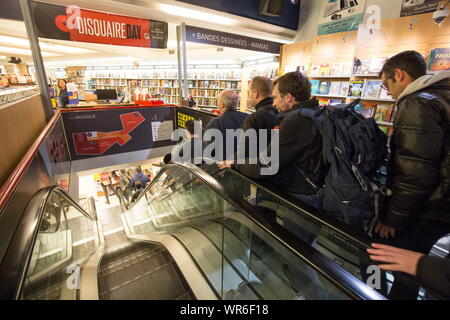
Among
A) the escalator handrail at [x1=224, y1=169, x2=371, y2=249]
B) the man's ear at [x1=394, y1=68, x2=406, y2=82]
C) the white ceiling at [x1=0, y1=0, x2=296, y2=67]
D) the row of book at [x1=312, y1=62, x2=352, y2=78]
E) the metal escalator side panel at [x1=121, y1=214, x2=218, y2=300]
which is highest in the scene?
the white ceiling at [x1=0, y1=0, x2=296, y2=67]

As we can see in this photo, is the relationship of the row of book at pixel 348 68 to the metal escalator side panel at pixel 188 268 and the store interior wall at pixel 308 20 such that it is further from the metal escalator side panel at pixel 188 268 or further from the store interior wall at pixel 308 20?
the metal escalator side panel at pixel 188 268

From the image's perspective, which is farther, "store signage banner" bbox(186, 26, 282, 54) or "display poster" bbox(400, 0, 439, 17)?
"store signage banner" bbox(186, 26, 282, 54)

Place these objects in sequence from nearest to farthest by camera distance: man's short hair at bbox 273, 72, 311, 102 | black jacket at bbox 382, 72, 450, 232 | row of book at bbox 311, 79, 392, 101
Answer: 1. black jacket at bbox 382, 72, 450, 232
2. man's short hair at bbox 273, 72, 311, 102
3. row of book at bbox 311, 79, 392, 101

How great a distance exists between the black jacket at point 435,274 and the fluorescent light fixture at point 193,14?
5.34m

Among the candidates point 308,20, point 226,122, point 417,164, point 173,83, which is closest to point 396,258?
point 417,164

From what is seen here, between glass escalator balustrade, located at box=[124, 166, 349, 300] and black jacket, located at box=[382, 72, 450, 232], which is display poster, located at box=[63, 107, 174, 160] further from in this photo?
black jacket, located at box=[382, 72, 450, 232]

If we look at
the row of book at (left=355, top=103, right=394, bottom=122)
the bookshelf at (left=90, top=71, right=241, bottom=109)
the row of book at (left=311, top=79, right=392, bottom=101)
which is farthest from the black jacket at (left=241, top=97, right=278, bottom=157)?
the bookshelf at (left=90, top=71, right=241, bottom=109)

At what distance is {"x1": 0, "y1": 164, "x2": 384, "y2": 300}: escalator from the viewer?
2.68 feet

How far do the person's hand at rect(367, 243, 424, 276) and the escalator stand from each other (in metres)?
0.25

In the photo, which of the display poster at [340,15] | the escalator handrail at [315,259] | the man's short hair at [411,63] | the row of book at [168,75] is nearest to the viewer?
the escalator handrail at [315,259]

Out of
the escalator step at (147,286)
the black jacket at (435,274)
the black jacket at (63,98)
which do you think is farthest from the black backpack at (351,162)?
the black jacket at (63,98)

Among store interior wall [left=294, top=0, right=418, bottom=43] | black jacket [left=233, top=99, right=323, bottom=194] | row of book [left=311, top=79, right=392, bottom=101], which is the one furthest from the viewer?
store interior wall [left=294, top=0, right=418, bottom=43]

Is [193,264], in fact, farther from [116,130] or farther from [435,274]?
[116,130]

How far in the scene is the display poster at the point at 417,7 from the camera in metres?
3.74
